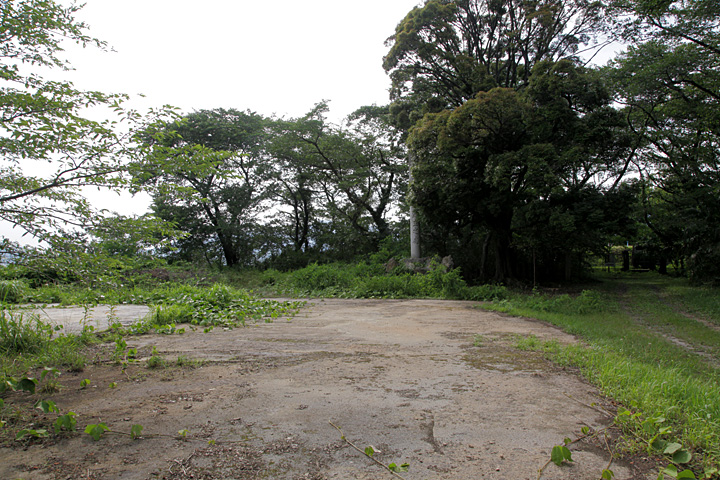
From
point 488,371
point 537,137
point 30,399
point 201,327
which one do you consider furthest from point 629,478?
point 537,137

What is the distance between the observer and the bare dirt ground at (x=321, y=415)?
188 cm

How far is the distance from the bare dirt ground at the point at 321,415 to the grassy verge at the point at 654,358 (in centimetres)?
27

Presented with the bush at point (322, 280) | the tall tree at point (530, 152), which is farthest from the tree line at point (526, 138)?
the bush at point (322, 280)

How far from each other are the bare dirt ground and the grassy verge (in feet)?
0.89

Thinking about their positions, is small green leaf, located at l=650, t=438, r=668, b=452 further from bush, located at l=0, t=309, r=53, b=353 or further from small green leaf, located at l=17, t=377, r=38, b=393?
bush, located at l=0, t=309, r=53, b=353

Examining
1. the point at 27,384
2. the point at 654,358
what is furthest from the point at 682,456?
the point at 27,384

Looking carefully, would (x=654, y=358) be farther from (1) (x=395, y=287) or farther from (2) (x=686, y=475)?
(1) (x=395, y=287)

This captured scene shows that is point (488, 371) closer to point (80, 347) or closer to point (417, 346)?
point (417, 346)

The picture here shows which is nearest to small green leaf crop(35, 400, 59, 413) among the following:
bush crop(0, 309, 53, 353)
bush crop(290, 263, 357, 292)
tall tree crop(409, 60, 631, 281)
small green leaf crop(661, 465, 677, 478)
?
bush crop(0, 309, 53, 353)

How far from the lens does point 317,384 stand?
3.05 metres

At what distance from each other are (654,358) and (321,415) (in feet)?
13.0

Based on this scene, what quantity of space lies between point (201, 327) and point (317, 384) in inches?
119

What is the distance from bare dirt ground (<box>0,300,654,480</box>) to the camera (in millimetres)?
1880

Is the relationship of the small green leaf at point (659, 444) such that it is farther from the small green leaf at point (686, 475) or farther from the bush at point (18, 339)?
the bush at point (18, 339)
